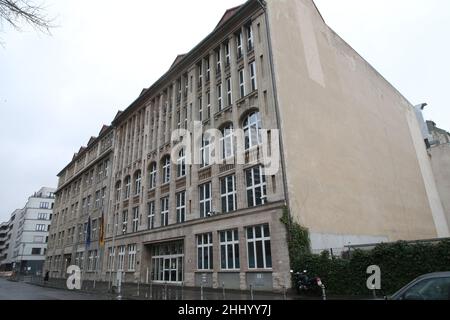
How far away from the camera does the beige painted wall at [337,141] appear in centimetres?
2203

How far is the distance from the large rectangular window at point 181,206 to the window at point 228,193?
207 inches

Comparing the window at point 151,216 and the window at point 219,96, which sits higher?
the window at point 219,96

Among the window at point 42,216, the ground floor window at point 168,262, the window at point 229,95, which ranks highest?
the window at point 42,216

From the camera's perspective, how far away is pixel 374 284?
1559 cm

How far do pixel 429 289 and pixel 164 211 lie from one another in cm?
2659

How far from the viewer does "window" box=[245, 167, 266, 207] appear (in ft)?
70.1

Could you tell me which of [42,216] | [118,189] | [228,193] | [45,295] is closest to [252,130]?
[228,193]

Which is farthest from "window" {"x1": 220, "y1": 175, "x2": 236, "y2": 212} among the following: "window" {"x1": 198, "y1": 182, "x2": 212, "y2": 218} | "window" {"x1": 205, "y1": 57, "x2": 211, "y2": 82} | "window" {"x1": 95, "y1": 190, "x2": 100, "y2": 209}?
"window" {"x1": 95, "y1": 190, "x2": 100, "y2": 209}

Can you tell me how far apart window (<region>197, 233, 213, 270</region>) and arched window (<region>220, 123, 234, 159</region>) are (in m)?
6.28

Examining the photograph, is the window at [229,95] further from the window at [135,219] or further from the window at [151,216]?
the window at [135,219]

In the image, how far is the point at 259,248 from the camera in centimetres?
2056

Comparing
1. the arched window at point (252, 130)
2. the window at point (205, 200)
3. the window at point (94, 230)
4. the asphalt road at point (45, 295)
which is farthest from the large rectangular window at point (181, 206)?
the window at point (94, 230)

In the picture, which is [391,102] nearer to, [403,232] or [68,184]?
[403,232]

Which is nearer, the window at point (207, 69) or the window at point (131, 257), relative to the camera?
the window at point (207, 69)
